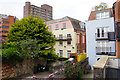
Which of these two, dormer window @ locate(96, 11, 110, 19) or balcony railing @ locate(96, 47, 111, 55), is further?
dormer window @ locate(96, 11, 110, 19)

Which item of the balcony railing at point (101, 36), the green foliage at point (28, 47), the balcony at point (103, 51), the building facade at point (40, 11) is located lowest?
the balcony at point (103, 51)

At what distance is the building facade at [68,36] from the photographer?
1839cm

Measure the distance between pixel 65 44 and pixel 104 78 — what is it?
15.3m

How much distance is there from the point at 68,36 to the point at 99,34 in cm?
712

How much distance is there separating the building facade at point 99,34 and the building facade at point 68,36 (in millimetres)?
4810

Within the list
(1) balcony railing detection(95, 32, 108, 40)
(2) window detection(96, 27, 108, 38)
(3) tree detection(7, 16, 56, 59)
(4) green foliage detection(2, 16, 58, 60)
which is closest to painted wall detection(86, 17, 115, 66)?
(2) window detection(96, 27, 108, 38)

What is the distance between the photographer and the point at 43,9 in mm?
78375

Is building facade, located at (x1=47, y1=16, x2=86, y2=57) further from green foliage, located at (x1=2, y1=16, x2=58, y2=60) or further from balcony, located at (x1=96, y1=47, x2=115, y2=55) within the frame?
green foliage, located at (x1=2, y1=16, x2=58, y2=60)

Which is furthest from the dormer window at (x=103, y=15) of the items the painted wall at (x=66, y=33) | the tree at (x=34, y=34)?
the tree at (x=34, y=34)

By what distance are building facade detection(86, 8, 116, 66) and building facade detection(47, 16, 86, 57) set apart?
4810 millimetres

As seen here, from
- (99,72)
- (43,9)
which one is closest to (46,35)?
(99,72)

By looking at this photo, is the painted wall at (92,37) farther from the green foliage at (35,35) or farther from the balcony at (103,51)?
the green foliage at (35,35)

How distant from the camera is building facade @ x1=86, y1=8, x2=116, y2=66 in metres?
12.4

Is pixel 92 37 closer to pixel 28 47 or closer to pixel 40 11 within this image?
pixel 28 47
